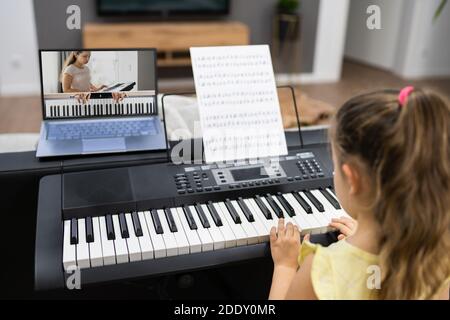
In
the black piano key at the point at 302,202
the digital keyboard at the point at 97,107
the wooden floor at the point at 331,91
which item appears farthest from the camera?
the wooden floor at the point at 331,91

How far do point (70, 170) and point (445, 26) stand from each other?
17.5 ft

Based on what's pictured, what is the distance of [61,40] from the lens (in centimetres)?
429

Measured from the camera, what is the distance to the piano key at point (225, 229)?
104 centimetres

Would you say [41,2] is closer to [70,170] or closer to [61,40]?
[61,40]

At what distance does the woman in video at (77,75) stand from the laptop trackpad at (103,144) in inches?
5.3

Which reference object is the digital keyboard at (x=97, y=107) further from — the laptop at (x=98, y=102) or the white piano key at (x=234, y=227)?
the white piano key at (x=234, y=227)

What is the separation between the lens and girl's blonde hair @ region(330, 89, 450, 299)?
748mm

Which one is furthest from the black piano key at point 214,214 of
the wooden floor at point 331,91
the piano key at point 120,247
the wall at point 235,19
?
the wall at point 235,19

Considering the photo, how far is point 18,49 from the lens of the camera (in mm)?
4191

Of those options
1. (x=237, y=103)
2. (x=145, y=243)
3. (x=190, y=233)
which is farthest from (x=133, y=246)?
(x=237, y=103)

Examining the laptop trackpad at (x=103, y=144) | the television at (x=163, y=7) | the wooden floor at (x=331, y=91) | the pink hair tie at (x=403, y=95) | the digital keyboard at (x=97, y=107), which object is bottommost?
the wooden floor at (x=331, y=91)

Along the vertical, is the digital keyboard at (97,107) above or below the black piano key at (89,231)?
above
